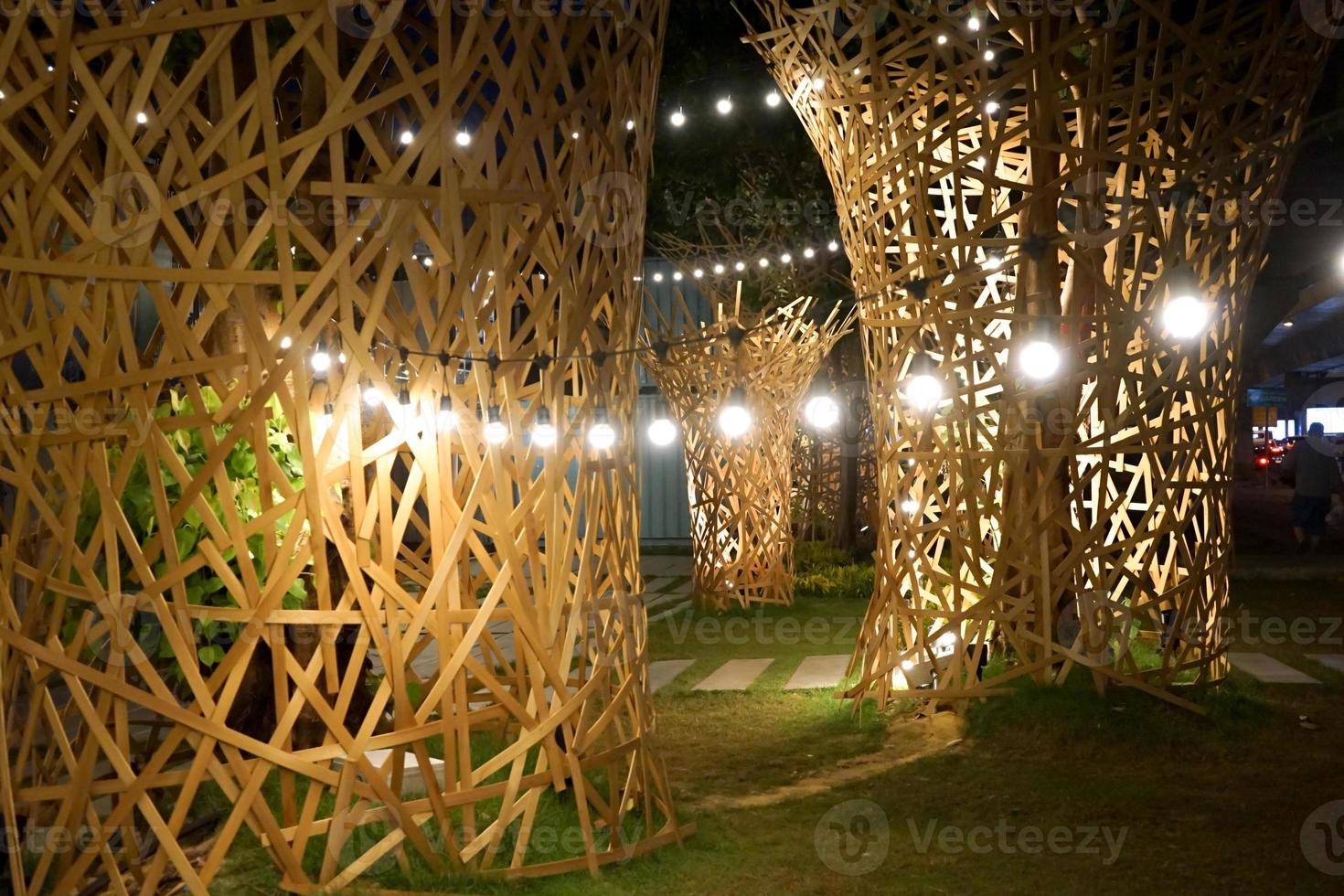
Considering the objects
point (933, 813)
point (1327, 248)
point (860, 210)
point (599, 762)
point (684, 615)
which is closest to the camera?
point (599, 762)

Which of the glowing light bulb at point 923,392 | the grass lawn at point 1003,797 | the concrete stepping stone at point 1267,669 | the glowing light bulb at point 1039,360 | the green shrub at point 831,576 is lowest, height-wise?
the grass lawn at point 1003,797

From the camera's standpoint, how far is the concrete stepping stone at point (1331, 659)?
6459 mm

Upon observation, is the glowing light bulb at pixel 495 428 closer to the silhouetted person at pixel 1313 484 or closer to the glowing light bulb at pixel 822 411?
the glowing light bulb at pixel 822 411

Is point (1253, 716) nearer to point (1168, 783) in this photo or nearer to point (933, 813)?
point (1168, 783)

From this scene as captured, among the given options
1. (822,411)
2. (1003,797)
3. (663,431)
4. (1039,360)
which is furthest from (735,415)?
(1003,797)

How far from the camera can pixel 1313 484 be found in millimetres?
10969

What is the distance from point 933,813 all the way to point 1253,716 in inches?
80.5

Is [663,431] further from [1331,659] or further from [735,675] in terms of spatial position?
[1331,659]

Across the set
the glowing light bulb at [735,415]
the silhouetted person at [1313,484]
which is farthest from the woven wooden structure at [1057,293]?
the silhouetted person at [1313,484]

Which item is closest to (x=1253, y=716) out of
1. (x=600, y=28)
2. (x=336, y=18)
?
(x=600, y=28)

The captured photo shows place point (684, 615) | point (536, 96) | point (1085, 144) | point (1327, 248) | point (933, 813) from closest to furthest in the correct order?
point (536, 96) → point (933, 813) → point (1085, 144) → point (684, 615) → point (1327, 248)

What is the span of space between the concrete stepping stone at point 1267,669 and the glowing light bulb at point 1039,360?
7.89 ft

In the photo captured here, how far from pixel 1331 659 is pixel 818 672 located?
314 centimetres

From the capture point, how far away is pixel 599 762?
142 inches
